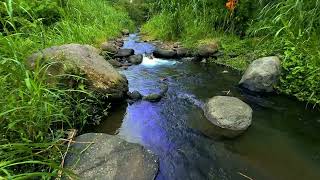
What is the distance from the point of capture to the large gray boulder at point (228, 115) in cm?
427

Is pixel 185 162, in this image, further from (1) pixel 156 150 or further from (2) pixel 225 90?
(2) pixel 225 90

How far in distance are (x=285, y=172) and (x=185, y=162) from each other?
104 cm

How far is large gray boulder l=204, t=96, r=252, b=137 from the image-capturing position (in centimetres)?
427

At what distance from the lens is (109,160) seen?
326 centimetres

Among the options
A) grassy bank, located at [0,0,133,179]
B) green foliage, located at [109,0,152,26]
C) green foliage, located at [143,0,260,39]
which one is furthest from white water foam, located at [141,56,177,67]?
green foliage, located at [109,0,152,26]

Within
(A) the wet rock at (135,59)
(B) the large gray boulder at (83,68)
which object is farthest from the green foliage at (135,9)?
(B) the large gray boulder at (83,68)

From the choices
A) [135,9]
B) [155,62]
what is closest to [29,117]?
[155,62]

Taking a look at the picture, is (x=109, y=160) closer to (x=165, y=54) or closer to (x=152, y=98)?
(x=152, y=98)

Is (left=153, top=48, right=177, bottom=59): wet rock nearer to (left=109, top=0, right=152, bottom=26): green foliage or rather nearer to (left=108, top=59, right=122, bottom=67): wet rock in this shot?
(left=108, top=59, right=122, bottom=67): wet rock

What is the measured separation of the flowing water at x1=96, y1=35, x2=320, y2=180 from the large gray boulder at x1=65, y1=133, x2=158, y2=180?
21 cm

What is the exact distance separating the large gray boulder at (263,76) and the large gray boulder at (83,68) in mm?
2123

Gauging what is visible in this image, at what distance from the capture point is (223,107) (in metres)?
4.61

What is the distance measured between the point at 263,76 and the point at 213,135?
6.16 feet

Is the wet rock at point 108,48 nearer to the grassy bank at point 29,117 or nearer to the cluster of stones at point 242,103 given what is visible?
the cluster of stones at point 242,103
